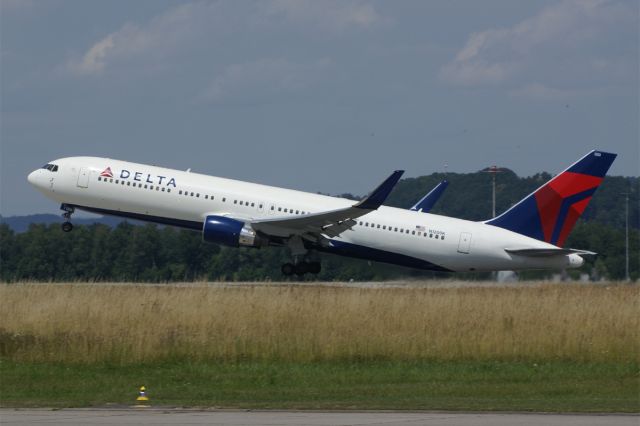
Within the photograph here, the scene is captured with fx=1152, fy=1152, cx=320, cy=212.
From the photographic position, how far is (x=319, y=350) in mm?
24203

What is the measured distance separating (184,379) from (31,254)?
28837 millimetres

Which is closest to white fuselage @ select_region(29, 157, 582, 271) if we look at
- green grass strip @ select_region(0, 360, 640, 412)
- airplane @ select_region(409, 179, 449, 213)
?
airplane @ select_region(409, 179, 449, 213)

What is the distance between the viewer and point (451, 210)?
12088 cm

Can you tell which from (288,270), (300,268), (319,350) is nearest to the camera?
(319,350)

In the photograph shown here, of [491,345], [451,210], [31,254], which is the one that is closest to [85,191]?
[31,254]

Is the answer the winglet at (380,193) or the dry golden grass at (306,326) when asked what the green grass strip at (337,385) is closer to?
the dry golden grass at (306,326)

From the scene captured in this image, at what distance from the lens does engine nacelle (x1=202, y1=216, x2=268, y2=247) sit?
38844 millimetres

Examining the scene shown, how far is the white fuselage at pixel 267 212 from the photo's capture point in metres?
39.7

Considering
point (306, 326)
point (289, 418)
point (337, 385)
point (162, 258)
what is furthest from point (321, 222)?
point (289, 418)

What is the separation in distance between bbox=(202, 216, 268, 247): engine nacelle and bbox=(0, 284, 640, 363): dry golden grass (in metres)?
7.82

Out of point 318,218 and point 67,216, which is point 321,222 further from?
point 67,216

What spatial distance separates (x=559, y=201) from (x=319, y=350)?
18.9 meters

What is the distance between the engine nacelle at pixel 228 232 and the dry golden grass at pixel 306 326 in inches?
308

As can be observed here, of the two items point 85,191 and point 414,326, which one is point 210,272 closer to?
point 85,191
